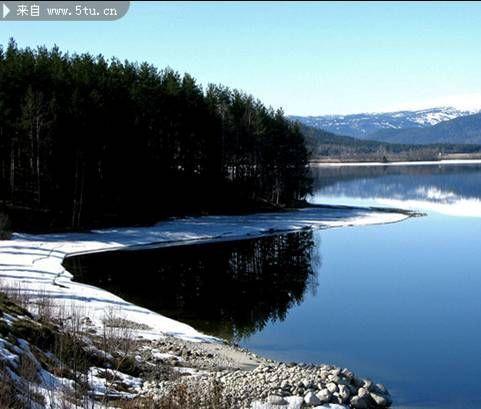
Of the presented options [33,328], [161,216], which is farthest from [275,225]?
[33,328]

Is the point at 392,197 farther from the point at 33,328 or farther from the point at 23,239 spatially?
the point at 33,328

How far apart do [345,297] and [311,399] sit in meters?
14.8

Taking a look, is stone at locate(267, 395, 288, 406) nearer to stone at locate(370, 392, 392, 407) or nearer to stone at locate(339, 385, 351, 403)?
stone at locate(339, 385, 351, 403)

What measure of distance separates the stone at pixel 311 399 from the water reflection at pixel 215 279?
26.5 ft

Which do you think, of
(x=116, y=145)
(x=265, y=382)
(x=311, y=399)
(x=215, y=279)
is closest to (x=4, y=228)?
(x=116, y=145)

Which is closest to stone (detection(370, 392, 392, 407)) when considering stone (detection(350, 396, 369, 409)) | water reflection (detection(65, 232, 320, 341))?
stone (detection(350, 396, 369, 409))

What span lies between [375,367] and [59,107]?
40272 mm

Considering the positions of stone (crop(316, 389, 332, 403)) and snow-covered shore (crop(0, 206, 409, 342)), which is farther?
snow-covered shore (crop(0, 206, 409, 342))

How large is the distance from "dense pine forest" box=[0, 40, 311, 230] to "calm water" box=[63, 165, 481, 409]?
45.0 ft

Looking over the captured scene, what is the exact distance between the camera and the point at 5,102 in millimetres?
50531

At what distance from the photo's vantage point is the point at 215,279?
3434 centimetres

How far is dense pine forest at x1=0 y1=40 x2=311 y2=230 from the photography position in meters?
51.3

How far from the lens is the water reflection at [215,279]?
26.0 metres

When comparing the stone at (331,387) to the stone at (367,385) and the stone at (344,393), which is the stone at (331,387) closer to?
the stone at (344,393)
